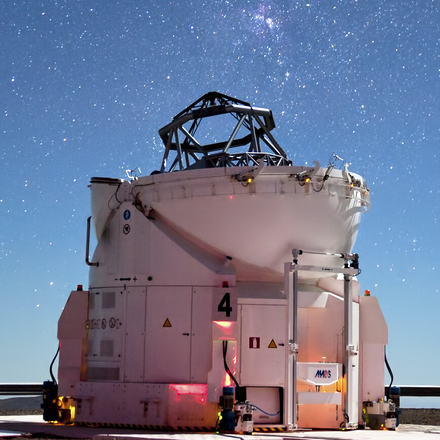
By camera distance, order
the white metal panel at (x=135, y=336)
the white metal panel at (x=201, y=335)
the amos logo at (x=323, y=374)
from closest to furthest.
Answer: the white metal panel at (x=201, y=335)
the amos logo at (x=323, y=374)
the white metal panel at (x=135, y=336)

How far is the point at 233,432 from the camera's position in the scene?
15.4 meters

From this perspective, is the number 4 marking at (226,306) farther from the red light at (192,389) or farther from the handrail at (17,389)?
the handrail at (17,389)

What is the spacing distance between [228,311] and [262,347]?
1.06 m

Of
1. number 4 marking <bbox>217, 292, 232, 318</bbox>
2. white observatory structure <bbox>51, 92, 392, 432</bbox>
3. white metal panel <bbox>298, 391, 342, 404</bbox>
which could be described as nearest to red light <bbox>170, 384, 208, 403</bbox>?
white observatory structure <bbox>51, 92, 392, 432</bbox>

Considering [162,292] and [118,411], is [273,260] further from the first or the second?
[118,411]

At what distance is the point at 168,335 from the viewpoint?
1653cm

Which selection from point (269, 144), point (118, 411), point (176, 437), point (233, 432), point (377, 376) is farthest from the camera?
point (269, 144)

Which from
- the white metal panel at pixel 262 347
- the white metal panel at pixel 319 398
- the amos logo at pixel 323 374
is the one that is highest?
the white metal panel at pixel 262 347

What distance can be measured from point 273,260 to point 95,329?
4.43 m

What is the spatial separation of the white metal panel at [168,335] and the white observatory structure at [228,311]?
0.02 metres

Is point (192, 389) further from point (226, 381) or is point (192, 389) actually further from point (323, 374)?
point (323, 374)

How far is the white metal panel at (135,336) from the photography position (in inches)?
659

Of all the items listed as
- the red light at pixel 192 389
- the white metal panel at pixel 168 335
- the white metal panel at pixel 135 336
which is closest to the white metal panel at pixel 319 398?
the red light at pixel 192 389

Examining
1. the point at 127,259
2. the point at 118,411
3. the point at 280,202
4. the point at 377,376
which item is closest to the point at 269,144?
the point at 280,202
